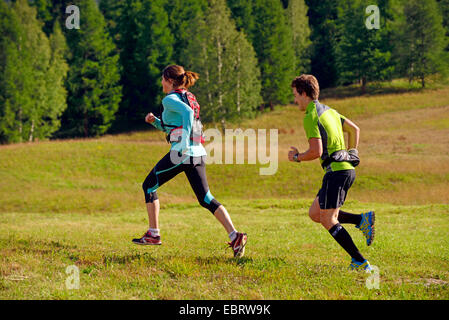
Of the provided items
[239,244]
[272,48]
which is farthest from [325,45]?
[239,244]

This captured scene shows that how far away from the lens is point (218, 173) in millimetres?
27734

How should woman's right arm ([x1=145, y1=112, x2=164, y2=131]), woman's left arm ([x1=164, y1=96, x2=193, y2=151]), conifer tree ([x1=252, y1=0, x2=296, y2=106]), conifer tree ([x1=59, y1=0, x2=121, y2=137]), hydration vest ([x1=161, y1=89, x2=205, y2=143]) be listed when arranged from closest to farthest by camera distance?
1. woman's left arm ([x1=164, y1=96, x2=193, y2=151])
2. hydration vest ([x1=161, y1=89, x2=205, y2=143])
3. woman's right arm ([x1=145, y1=112, x2=164, y2=131])
4. conifer tree ([x1=59, y1=0, x2=121, y2=137])
5. conifer tree ([x1=252, y1=0, x2=296, y2=106])

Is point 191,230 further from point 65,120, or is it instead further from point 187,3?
point 187,3

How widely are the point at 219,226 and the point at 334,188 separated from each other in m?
7.77

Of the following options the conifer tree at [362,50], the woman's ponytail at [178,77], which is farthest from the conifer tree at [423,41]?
the woman's ponytail at [178,77]

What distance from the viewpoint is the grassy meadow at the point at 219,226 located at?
5.60 metres

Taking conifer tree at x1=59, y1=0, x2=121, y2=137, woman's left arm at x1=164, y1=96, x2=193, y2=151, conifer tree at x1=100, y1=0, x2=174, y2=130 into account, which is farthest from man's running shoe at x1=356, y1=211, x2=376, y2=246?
conifer tree at x1=100, y1=0, x2=174, y2=130

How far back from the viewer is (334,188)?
6.29 m

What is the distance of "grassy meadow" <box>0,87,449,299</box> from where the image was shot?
5.60 meters

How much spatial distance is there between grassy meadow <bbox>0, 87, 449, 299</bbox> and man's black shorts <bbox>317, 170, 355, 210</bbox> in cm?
91

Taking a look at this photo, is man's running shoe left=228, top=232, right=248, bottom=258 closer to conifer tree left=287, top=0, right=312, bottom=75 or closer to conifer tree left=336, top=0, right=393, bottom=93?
conifer tree left=336, top=0, right=393, bottom=93

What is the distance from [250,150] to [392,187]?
36.2 feet

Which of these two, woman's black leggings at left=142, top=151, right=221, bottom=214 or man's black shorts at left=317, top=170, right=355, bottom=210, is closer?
man's black shorts at left=317, top=170, right=355, bottom=210

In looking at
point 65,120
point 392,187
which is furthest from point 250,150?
point 65,120
